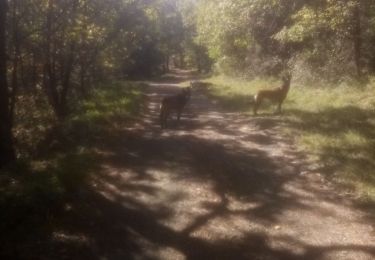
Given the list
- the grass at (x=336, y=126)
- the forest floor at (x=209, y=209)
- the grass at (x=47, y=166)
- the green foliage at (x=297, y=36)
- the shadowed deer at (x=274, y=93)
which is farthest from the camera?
the green foliage at (x=297, y=36)

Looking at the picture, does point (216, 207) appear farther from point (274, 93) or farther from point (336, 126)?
point (274, 93)

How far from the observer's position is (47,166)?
9.13 m

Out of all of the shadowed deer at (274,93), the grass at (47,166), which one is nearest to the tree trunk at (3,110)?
the grass at (47,166)

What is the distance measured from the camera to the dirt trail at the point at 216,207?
20.3 feet

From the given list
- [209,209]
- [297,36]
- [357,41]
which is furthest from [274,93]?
[209,209]

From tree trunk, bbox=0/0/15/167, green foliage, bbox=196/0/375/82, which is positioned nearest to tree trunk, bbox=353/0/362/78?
green foliage, bbox=196/0/375/82

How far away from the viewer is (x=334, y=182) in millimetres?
8805

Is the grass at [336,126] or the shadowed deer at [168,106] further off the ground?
the shadowed deer at [168,106]

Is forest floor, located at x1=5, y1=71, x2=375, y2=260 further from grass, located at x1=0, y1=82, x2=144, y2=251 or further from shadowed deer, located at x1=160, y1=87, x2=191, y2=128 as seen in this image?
shadowed deer, located at x1=160, y1=87, x2=191, y2=128

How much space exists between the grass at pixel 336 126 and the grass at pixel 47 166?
16.9 feet

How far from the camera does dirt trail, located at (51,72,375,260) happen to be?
20.3 ft

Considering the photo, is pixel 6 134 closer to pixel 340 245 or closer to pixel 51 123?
pixel 51 123

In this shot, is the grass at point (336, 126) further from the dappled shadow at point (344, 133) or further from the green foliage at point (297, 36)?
the green foliage at point (297, 36)

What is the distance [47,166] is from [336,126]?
26.3ft
